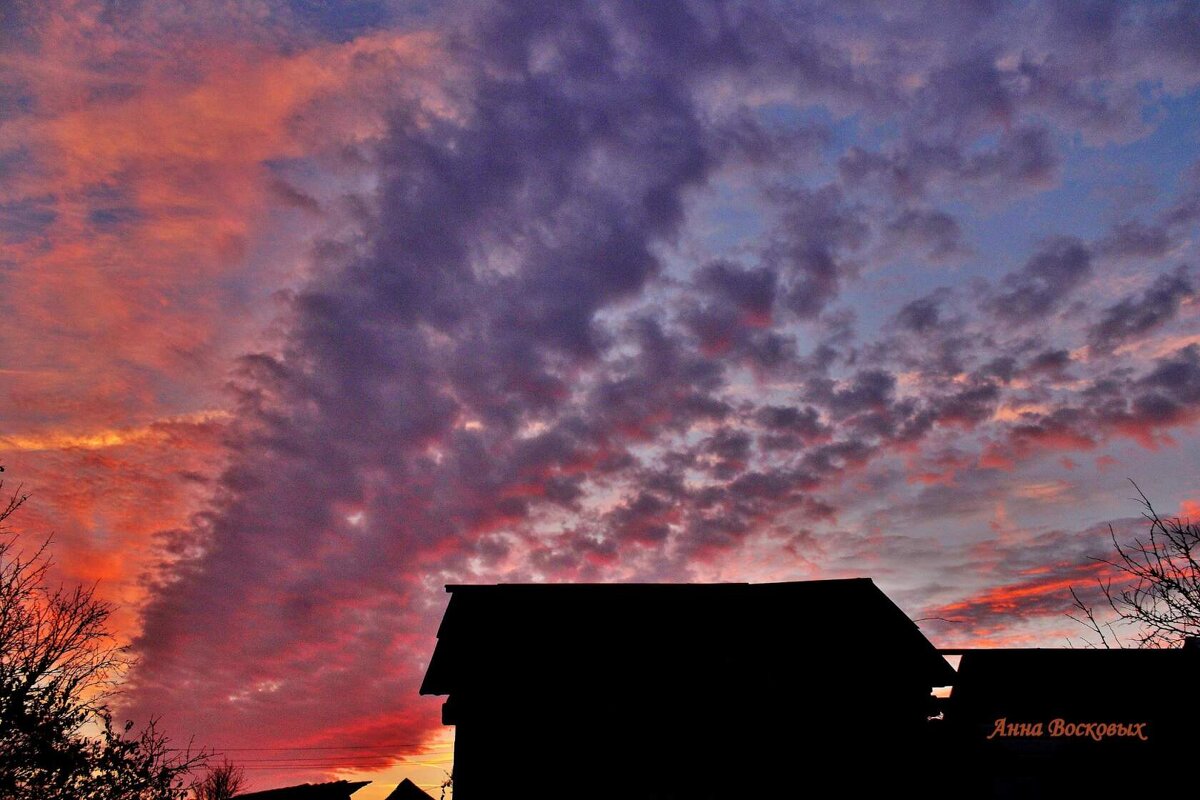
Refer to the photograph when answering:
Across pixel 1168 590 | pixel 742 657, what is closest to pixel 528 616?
pixel 742 657

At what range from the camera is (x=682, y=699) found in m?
17.7

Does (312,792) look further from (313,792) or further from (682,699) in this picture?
(682,699)

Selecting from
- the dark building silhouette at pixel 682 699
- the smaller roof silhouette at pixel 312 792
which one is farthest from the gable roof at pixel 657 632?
the smaller roof silhouette at pixel 312 792

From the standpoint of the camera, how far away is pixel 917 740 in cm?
1758

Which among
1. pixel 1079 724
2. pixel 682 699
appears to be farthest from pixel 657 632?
pixel 1079 724

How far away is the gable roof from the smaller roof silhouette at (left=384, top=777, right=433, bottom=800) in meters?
29.7

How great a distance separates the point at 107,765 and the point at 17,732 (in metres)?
3.87

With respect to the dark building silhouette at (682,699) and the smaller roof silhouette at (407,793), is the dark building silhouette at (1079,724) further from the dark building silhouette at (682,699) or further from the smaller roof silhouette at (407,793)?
the smaller roof silhouette at (407,793)

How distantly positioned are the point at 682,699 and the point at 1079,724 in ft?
38.4

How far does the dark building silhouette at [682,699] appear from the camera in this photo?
1675 cm

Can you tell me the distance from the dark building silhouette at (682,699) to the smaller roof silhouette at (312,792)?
25.1m

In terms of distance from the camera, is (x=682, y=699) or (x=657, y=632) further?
(x=657, y=632)

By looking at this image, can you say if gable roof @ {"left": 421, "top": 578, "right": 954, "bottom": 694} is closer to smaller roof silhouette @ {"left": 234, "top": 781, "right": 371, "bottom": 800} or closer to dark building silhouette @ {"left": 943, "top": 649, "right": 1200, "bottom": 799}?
dark building silhouette @ {"left": 943, "top": 649, "right": 1200, "bottom": 799}

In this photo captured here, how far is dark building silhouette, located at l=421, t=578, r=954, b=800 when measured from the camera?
16.8 meters
